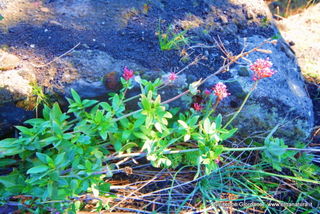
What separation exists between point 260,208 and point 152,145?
1038mm

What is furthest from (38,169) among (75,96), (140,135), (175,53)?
(175,53)

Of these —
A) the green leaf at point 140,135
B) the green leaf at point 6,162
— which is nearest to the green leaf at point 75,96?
the green leaf at point 140,135

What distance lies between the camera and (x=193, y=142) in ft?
7.57

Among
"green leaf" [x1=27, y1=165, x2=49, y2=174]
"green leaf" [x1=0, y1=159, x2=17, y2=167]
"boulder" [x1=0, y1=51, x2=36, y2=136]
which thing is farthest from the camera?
"boulder" [x1=0, y1=51, x2=36, y2=136]

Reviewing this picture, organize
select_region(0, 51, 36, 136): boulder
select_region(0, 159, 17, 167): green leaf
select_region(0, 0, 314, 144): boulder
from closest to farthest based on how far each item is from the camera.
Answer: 1. select_region(0, 159, 17, 167): green leaf
2. select_region(0, 51, 36, 136): boulder
3. select_region(0, 0, 314, 144): boulder

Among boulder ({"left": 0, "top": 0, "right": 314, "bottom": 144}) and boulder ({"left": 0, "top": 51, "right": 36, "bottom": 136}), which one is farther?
boulder ({"left": 0, "top": 0, "right": 314, "bottom": 144})

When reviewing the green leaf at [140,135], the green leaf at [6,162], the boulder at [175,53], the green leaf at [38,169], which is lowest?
the green leaf at [6,162]

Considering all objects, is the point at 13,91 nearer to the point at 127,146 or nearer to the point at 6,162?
the point at 6,162

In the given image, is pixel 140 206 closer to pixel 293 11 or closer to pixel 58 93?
pixel 58 93

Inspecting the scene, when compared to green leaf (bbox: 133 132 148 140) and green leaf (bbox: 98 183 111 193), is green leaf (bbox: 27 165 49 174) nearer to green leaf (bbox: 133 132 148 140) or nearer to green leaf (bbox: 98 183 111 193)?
green leaf (bbox: 98 183 111 193)

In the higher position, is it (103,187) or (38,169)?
(38,169)

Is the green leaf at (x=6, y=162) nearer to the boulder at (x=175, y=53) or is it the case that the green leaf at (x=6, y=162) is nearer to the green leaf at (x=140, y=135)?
the boulder at (x=175, y=53)

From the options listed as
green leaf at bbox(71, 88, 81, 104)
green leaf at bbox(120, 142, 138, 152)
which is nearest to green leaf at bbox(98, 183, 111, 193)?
green leaf at bbox(120, 142, 138, 152)

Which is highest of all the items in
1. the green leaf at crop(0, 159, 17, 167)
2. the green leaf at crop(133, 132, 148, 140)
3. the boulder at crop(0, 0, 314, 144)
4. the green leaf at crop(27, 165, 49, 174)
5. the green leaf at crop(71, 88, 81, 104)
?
the boulder at crop(0, 0, 314, 144)
